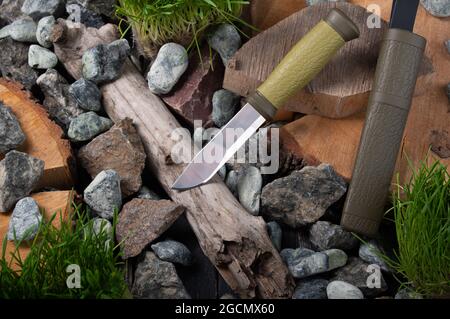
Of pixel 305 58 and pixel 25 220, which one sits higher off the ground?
pixel 305 58

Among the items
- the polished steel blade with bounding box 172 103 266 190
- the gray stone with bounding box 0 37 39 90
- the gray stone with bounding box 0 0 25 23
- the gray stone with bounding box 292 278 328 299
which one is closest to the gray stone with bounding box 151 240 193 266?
the polished steel blade with bounding box 172 103 266 190

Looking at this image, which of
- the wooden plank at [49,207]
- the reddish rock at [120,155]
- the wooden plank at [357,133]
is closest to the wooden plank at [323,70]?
the wooden plank at [357,133]

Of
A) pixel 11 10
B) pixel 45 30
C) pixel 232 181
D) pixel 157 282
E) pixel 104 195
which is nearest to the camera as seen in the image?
pixel 157 282


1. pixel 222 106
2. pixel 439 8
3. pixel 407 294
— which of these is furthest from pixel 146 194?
pixel 439 8

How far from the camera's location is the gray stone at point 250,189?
1.71m

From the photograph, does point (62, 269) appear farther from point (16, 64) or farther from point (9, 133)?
point (16, 64)

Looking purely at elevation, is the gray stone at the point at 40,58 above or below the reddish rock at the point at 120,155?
above

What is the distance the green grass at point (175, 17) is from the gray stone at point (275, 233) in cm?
51

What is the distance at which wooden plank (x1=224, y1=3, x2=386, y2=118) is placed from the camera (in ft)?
5.76

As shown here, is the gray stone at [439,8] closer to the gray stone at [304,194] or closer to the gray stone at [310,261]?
the gray stone at [304,194]

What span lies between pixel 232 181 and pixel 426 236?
1.68 ft

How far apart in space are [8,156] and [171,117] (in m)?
0.43

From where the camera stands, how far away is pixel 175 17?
6.01ft
